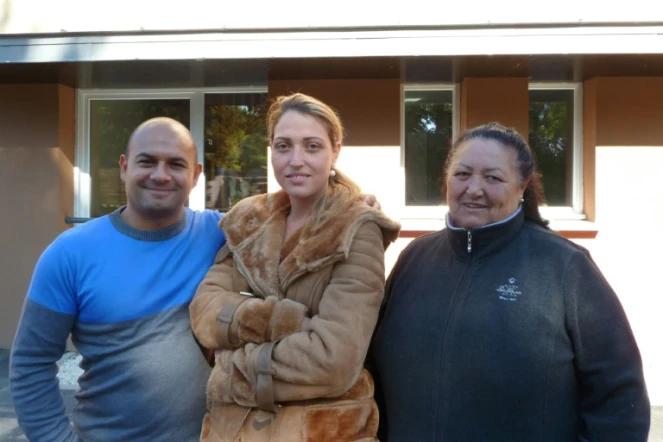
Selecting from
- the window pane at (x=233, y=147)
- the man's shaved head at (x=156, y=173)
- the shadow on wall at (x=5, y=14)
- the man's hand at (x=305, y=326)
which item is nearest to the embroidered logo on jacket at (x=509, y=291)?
the man's hand at (x=305, y=326)

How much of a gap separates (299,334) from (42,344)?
0.89m

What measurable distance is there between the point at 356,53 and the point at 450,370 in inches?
137

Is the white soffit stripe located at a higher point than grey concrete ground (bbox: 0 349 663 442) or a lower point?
higher

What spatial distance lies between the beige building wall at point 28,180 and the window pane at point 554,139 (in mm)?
4852

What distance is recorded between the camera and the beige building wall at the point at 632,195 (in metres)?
5.79

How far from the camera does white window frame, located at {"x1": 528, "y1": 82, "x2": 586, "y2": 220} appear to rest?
6074 mm

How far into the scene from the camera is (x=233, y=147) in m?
6.50

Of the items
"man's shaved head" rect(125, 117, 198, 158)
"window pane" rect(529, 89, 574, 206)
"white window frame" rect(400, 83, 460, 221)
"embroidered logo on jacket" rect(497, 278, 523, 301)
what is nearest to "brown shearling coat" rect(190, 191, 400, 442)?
"embroidered logo on jacket" rect(497, 278, 523, 301)

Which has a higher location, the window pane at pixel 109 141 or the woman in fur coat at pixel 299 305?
the window pane at pixel 109 141

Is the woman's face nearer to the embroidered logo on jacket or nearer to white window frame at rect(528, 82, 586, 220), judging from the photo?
the embroidered logo on jacket

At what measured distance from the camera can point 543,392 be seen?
1.80 meters

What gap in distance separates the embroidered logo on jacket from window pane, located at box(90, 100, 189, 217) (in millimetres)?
5491

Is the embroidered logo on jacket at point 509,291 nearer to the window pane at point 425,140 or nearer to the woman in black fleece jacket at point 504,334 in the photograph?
the woman in black fleece jacket at point 504,334

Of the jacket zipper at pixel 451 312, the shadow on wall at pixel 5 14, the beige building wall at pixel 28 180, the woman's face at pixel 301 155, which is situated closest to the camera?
the jacket zipper at pixel 451 312
